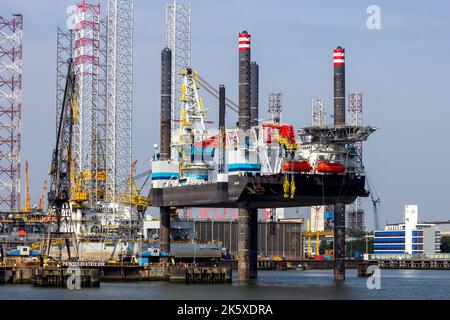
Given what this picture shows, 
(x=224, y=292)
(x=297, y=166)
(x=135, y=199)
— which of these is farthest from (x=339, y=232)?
(x=135, y=199)

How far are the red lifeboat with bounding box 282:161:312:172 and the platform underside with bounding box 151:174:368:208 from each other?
37.5 inches

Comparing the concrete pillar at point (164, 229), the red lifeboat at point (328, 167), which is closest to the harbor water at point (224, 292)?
the red lifeboat at point (328, 167)

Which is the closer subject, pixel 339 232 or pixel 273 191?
pixel 273 191

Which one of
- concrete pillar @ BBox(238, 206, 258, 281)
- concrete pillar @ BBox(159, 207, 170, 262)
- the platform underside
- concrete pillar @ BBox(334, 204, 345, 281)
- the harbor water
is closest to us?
the harbor water

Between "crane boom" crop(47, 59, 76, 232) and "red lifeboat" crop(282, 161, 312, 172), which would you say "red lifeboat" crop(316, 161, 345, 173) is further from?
"crane boom" crop(47, 59, 76, 232)

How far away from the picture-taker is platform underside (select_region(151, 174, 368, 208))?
123875mm

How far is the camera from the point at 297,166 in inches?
4941

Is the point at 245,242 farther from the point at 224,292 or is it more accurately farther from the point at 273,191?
the point at 224,292

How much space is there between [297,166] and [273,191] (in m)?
4.55

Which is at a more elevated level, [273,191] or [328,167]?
[328,167]

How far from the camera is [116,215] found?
182000 mm

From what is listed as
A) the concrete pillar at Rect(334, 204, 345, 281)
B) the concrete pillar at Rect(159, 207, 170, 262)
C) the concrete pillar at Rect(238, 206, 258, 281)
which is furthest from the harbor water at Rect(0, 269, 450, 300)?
the concrete pillar at Rect(159, 207, 170, 262)

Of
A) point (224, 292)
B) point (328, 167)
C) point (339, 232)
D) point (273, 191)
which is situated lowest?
point (224, 292)
